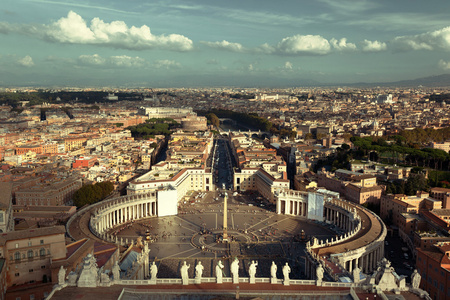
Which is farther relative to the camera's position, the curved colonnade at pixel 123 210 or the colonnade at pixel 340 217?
the curved colonnade at pixel 123 210

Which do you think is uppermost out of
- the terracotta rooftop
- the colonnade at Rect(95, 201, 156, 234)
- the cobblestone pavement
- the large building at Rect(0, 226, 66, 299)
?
the terracotta rooftop

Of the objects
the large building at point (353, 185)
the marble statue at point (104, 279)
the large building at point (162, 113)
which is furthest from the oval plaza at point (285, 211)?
the large building at point (162, 113)

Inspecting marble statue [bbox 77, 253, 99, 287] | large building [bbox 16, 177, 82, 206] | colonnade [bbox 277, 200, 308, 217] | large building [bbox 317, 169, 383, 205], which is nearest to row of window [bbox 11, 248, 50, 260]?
marble statue [bbox 77, 253, 99, 287]

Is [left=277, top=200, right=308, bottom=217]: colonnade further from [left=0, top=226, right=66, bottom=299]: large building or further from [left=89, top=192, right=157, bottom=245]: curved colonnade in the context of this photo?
[left=0, top=226, right=66, bottom=299]: large building

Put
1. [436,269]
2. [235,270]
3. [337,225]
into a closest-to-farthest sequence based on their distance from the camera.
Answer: [235,270] → [436,269] → [337,225]

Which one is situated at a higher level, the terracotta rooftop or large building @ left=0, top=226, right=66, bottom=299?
the terracotta rooftop

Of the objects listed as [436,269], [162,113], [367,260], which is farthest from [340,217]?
[162,113]

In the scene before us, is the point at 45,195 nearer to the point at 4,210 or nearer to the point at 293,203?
the point at 4,210

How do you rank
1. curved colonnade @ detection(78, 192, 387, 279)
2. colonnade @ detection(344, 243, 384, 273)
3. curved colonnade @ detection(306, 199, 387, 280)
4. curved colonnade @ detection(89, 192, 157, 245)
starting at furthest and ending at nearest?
curved colonnade @ detection(89, 192, 157, 245) → colonnade @ detection(344, 243, 384, 273) → curved colonnade @ detection(78, 192, 387, 279) → curved colonnade @ detection(306, 199, 387, 280)

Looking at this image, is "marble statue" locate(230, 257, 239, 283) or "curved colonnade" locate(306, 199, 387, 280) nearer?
"marble statue" locate(230, 257, 239, 283)

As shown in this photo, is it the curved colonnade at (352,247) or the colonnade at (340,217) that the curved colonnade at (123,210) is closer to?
the colonnade at (340,217)
